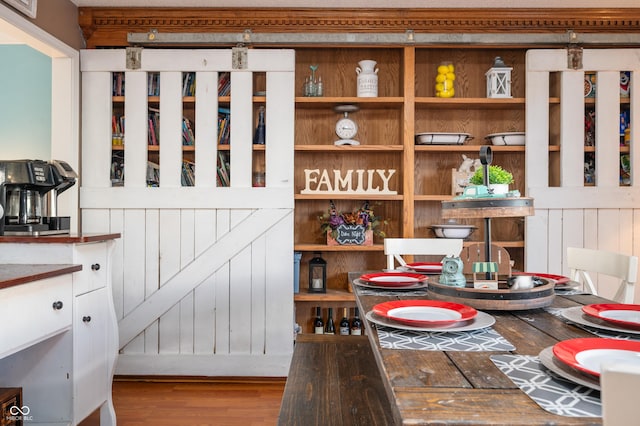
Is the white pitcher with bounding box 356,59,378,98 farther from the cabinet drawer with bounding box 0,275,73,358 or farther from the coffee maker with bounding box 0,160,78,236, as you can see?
the cabinet drawer with bounding box 0,275,73,358

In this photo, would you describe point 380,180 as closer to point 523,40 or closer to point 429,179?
point 429,179

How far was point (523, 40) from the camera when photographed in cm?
307

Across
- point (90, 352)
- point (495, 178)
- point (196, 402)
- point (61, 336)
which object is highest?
point (495, 178)

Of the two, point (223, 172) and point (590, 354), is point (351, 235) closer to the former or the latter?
point (223, 172)

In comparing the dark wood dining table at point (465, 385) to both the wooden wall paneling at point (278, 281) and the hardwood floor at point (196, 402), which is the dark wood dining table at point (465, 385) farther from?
the wooden wall paneling at point (278, 281)

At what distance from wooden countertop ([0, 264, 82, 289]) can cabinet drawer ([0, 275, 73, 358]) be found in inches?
1.4

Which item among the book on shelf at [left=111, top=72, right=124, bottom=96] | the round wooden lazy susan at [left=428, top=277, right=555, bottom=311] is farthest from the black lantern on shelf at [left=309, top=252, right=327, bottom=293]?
the round wooden lazy susan at [left=428, top=277, right=555, bottom=311]

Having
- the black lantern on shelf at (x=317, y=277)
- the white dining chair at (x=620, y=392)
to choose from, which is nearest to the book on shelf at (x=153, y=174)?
the black lantern on shelf at (x=317, y=277)

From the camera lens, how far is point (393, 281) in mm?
1752

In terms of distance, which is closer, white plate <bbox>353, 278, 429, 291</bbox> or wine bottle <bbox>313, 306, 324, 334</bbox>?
white plate <bbox>353, 278, 429, 291</bbox>

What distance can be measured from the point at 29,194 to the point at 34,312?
68 centimetres

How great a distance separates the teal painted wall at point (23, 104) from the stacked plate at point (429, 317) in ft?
10.8

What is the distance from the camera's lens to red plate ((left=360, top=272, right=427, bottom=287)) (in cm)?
171

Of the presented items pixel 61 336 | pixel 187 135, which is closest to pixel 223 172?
pixel 187 135
